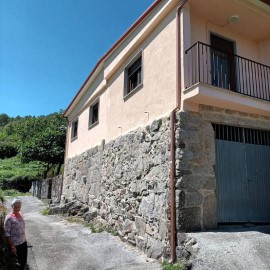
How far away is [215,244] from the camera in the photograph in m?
5.12

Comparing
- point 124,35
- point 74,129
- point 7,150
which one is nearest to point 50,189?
point 74,129

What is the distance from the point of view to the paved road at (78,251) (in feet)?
20.1

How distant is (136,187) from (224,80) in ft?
11.9

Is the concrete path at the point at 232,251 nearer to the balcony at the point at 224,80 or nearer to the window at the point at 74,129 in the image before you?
the balcony at the point at 224,80

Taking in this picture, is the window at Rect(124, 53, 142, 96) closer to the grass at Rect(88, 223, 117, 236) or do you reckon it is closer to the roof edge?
the roof edge

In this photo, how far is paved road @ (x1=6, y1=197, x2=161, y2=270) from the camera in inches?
241

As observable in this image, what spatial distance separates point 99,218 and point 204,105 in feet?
18.5

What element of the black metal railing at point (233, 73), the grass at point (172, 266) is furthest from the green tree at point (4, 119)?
the grass at point (172, 266)

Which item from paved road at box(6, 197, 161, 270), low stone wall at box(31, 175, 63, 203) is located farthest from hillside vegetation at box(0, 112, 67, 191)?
paved road at box(6, 197, 161, 270)

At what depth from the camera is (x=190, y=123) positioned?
6.44 meters

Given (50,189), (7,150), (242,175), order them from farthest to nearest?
(7,150), (50,189), (242,175)

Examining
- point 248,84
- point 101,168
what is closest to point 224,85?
point 248,84

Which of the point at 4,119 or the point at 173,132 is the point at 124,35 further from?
the point at 4,119

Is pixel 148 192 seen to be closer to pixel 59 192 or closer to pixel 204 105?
pixel 204 105
